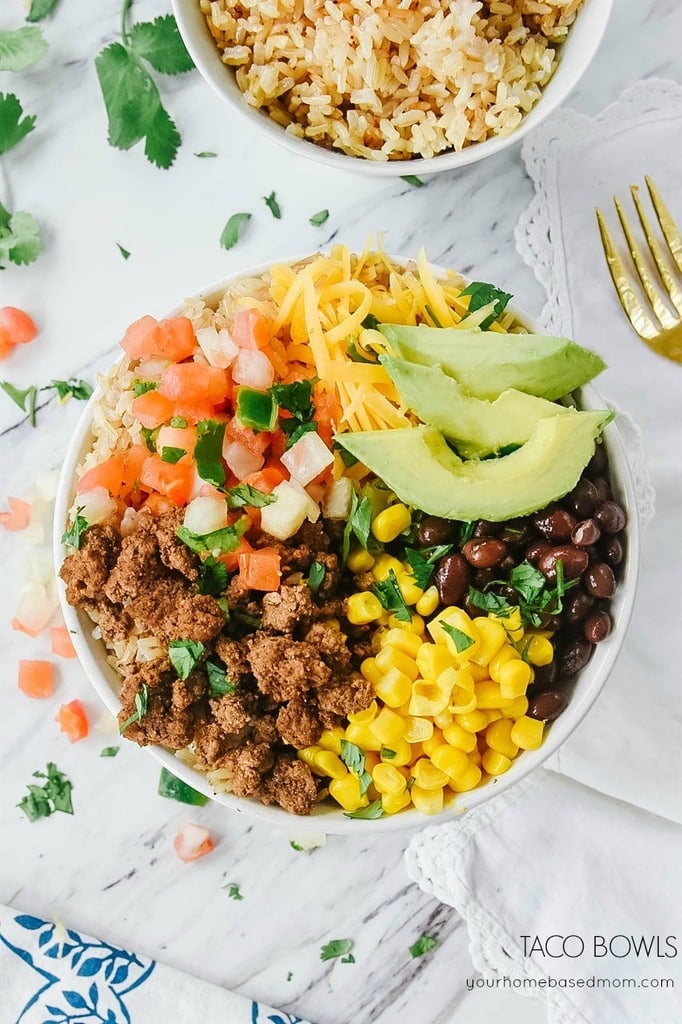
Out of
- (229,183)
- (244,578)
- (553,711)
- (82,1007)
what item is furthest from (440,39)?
(82,1007)

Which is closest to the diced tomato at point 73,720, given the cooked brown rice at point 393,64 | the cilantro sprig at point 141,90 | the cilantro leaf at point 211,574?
the cilantro leaf at point 211,574

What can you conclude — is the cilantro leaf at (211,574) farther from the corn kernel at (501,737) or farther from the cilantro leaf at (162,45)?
the cilantro leaf at (162,45)

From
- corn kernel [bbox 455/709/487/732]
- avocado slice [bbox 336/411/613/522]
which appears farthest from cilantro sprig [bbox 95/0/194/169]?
corn kernel [bbox 455/709/487/732]

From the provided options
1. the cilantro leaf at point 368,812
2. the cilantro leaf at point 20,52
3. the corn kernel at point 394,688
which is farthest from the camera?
the cilantro leaf at point 20,52

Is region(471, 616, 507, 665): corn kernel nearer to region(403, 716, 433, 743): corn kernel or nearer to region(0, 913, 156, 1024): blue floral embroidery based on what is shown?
region(403, 716, 433, 743): corn kernel

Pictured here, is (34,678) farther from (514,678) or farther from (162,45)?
(162,45)

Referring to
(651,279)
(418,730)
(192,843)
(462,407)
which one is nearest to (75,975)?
(192,843)
